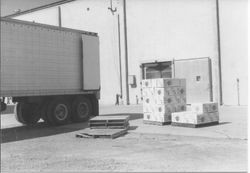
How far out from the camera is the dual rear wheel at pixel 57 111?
45.0ft

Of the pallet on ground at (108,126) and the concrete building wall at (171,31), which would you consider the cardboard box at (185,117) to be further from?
the concrete building wall at (171,31)

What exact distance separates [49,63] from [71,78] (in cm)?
135

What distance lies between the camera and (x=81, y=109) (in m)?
15.0

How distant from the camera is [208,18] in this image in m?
21.2

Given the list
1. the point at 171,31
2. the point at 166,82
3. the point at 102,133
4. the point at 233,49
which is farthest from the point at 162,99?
the point at 171,31

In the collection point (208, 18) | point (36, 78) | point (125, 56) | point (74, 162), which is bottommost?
point (74, 162)

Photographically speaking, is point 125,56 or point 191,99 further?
point 125,56

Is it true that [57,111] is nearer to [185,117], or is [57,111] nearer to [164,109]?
[164,109]

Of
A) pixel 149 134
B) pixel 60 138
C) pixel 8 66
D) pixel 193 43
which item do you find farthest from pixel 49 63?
pixel 193 43

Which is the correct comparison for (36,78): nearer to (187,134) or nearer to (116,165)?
(187,134)

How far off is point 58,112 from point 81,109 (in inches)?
48.5

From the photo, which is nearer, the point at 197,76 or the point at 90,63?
the point at 90,63

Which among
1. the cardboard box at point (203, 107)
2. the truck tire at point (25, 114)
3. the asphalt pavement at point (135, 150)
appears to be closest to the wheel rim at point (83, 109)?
the truck tire at point (25, 114)

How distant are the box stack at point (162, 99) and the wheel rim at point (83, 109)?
9.32 feet
